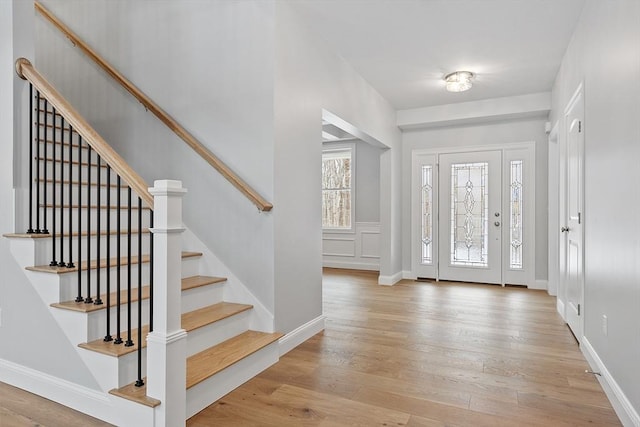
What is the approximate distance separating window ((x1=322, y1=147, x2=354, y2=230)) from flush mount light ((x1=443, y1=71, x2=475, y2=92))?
2.90m

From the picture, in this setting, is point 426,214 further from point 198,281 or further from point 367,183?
point 198,281

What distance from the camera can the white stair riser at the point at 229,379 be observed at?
2025 millimetres

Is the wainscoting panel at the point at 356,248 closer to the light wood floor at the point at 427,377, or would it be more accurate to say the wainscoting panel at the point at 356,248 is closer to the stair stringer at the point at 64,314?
the light wood floor at the point at 427,377

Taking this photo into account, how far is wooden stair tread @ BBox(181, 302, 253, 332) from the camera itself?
2.37 metres

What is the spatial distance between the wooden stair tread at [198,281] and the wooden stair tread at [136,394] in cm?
76

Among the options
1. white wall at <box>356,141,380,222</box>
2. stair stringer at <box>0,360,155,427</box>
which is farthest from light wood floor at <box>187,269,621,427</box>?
white wall at <box>356,141,380,222</box>

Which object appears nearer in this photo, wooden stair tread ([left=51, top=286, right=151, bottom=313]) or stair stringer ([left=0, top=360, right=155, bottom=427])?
stair stringer ([left=0, top=360, right=155, bottom=427])

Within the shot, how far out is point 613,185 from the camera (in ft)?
6.97

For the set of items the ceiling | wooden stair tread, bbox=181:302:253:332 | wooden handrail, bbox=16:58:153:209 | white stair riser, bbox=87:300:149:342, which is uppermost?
the ceiling

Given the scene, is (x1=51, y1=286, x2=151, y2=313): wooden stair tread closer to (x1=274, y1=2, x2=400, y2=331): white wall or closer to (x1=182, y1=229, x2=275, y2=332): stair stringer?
(x1=182, y1=229, x2=275, y2=332): stair stringer

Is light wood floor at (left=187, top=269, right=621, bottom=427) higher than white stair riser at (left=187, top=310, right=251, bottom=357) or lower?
lower

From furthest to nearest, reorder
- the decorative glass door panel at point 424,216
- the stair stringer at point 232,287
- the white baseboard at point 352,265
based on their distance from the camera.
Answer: the white baseboard at point 352,265 < the decorative glass door panel at point 424,216 < the stair stringer at point 232,287

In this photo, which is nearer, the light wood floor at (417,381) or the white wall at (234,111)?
the light wood floor at (417,381)

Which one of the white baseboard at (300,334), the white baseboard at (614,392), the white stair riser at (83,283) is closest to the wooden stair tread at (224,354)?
the white baseboard at (300,334)
